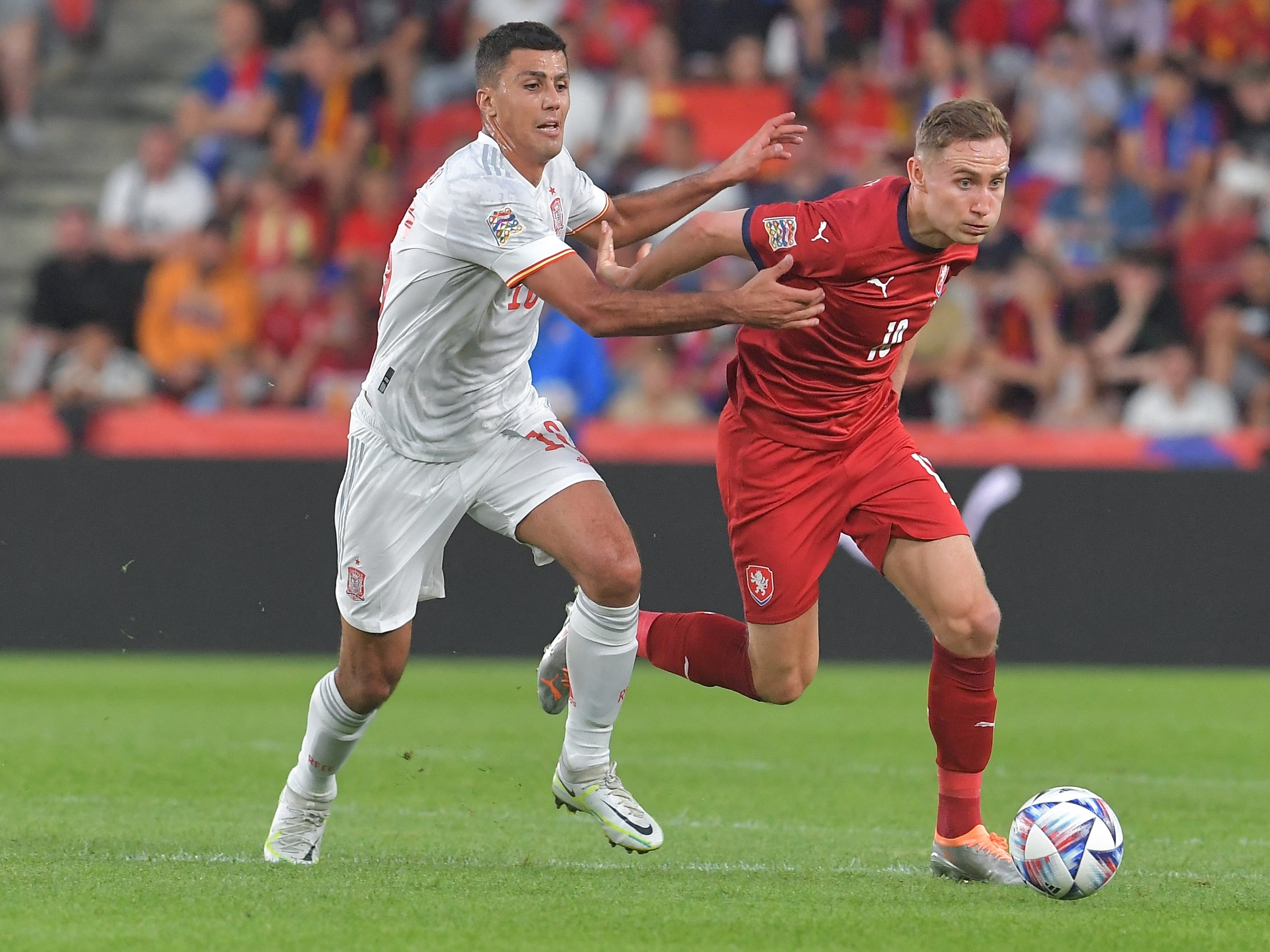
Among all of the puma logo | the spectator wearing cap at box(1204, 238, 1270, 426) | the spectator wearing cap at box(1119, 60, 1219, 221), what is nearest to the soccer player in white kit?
the puma logo

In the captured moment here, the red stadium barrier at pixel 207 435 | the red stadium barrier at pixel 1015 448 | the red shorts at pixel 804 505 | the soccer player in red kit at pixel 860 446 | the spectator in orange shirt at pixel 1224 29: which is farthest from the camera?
the spectator in orange shirt at pixel 1224 29

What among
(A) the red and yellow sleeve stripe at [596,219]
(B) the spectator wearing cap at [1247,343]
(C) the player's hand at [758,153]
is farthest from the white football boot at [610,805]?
(B) the spectator wearing cap at [1247,343]

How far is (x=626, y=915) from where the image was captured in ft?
17.0

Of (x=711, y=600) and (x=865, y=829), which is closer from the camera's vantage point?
(x=865, y=829)

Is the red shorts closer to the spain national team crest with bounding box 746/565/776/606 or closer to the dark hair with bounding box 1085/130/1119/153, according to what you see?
the spain national team crest with bounding box 746/565/776/606

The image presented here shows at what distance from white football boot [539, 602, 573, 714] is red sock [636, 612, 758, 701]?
30cm

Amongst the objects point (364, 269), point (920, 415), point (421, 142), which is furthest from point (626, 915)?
point (421, 142)

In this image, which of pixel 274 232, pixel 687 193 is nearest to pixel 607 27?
pixel 274 232

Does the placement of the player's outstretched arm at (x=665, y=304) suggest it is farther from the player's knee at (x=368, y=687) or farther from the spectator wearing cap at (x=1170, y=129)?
the spectator wearing cap at (x=1170, y=129)

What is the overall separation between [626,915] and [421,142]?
11.5m

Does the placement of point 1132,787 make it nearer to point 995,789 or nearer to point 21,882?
point 995,789

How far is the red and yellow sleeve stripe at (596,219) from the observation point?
6723mm

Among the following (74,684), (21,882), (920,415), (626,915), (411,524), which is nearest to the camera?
(626,915)

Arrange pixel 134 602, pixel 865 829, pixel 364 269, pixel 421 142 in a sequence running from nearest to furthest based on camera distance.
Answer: pixel 865 829 → pixel 134 602 → pixel 364 269 → pixel 421 142
